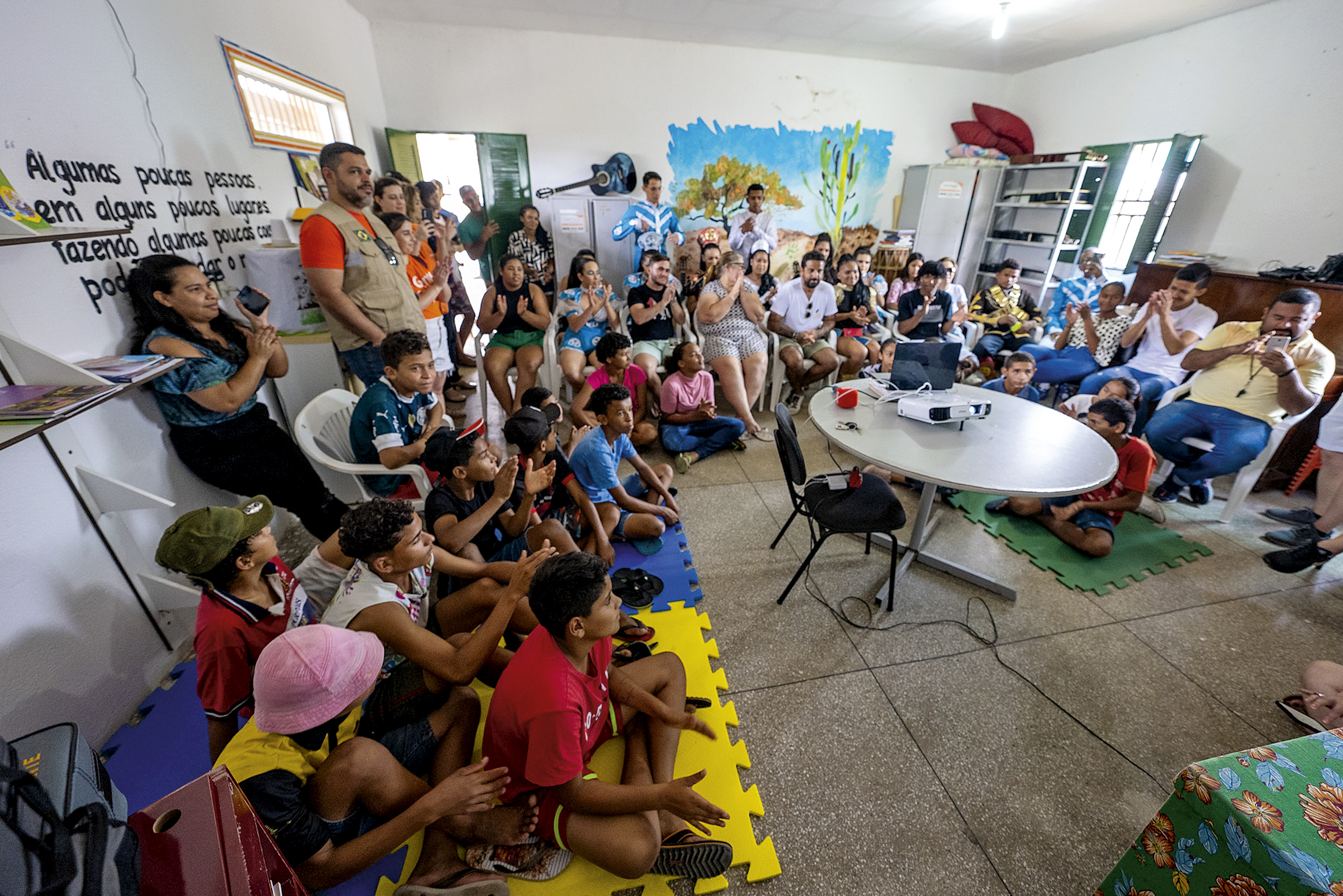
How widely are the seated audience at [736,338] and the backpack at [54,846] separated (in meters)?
3.45

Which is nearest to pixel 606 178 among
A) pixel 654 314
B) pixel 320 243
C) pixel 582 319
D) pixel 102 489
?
pixel 654 314

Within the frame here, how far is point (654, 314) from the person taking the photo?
4012 mm

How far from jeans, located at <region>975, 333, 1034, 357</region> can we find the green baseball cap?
5336 mm

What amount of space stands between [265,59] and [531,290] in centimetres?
182

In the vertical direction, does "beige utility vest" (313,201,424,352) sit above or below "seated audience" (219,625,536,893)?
above

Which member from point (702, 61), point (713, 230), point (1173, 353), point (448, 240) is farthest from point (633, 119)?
point (1173, 353)

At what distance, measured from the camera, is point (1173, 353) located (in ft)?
11.2

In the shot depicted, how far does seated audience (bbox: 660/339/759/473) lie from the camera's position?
3.49m

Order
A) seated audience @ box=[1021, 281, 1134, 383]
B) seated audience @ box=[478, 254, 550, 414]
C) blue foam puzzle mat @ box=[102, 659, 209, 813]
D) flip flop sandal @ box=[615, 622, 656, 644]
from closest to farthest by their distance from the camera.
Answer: blue foam puzzle mat @ box=[102, 659, 209, 813] < flip flop sandal @ box=[615, 622, 656, 644] < seated audience @ box=[478, 254, 550, 414] < seated audience @ box=[1021, 281, 1134, 383]

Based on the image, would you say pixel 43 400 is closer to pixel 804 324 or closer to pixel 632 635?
pixel 632 635

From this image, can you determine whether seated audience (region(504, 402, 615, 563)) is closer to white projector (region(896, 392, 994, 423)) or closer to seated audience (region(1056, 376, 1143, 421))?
white projector (region(896, 392, 994, 423))

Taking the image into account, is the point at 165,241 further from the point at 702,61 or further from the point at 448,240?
the point at 702,61

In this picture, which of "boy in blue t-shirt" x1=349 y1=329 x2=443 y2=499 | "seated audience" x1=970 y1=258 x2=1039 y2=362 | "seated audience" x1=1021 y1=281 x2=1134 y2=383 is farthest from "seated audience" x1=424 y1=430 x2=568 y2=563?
"seated audience" x1=970 y1=258 x2=1039 y2=362

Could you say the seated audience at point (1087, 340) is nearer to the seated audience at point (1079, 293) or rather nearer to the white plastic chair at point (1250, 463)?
the seated audience at point (1079, 293)
